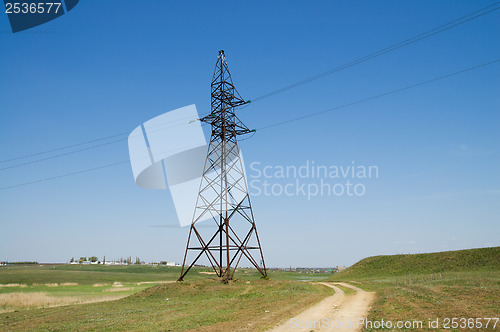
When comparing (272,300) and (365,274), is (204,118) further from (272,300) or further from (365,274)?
(365,274)

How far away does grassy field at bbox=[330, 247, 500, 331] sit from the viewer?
17312mm

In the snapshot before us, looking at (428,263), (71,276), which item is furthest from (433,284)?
(71,276)

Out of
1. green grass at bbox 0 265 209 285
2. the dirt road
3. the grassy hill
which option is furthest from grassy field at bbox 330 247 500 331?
green grass at bbox 0 265 209 285

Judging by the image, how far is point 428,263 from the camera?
70250mm

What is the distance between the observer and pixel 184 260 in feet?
117

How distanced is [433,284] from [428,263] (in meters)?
37.0

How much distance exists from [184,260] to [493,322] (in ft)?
92.4

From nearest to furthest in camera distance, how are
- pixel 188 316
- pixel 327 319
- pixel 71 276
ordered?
pixel 327 319 < pixel 188 316 < pixel 71 276

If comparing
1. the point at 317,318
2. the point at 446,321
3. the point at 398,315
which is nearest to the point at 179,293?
the point at 317,318

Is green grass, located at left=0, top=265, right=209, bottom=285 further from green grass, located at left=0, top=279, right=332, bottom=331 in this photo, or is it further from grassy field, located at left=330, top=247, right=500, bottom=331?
green grass, located at left=0, top=279, right=332, bottom=331

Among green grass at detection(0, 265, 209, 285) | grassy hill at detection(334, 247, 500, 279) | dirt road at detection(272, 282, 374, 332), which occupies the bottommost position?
green grass at detection(0, 265, 209, 285)

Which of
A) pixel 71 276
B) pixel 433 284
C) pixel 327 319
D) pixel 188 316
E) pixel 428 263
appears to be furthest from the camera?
pixel 71 276

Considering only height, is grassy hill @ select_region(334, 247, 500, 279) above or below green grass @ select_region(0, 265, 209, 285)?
above

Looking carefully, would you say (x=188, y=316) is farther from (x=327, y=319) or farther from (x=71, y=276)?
(x=71, y=276)
